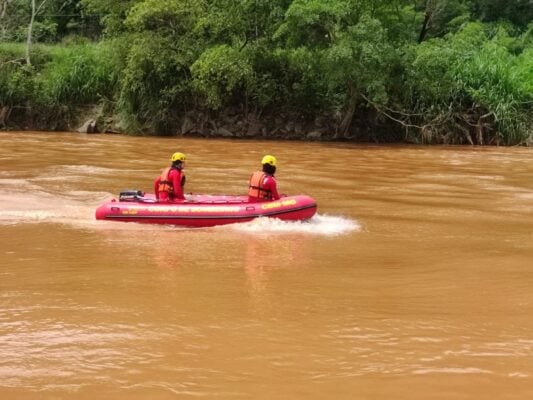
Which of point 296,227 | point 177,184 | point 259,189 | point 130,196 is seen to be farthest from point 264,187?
point 130,196

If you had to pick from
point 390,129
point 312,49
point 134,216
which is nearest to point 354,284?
point 134,216

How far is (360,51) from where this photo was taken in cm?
1850

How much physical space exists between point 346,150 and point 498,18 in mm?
18111

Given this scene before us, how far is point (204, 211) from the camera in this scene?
7.99 meters

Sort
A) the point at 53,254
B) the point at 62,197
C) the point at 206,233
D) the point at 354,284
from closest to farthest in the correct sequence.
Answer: the point at 354,284 < the point at 53,254 < the point at 206,233 < the point at 62,197

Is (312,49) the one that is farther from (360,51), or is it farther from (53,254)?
(53,254)

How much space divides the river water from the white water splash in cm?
3

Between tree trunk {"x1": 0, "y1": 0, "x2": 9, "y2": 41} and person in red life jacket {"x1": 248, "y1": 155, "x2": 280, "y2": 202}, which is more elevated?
tree trunk {"x1": 0, "y1": 0, "x2": 9, "y2": 41}

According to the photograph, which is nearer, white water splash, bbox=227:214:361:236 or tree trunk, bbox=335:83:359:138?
white water splash, bbox=227:214:361:236

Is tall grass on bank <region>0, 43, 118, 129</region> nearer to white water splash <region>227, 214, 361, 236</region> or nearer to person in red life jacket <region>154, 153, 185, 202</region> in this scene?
person in red life jacket <region>154, 153, 185, 202</region>

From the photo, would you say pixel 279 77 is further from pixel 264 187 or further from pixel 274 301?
pixel 274 301

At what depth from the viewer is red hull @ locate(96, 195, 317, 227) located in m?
7.97

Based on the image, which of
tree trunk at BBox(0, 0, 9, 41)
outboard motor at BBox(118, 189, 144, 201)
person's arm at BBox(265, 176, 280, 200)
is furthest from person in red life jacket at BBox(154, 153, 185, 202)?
tree trunk at BBox(0, 0, 9, 41)

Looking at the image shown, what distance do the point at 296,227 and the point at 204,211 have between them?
3.49 ft
